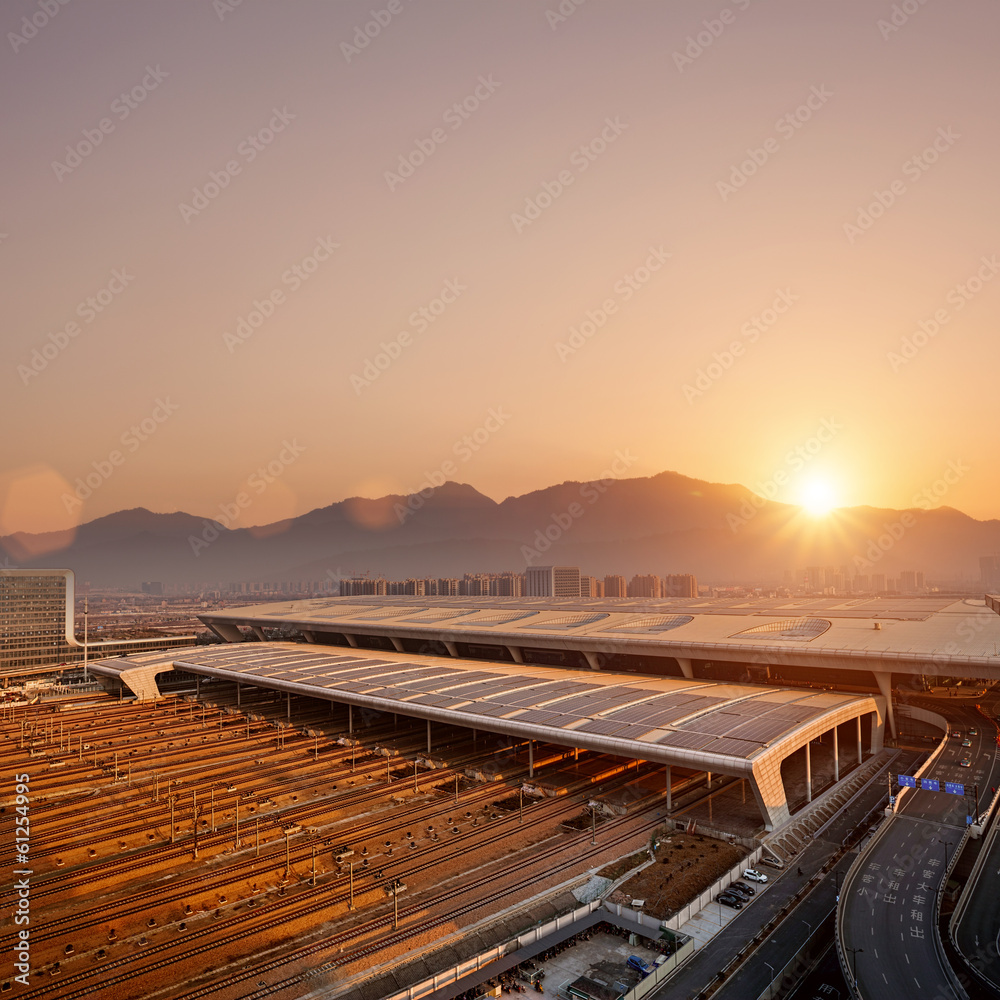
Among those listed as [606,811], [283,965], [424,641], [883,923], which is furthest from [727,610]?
[283,965]

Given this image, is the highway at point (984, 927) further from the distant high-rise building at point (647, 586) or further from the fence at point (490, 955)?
the distant high-rise building at point (647, 586)

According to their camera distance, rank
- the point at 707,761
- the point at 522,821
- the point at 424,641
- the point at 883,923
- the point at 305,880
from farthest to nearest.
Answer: the point at 424,641 < the point at 522,821 < the point at 707,761 < the point at 305,880 < the point at 883,923

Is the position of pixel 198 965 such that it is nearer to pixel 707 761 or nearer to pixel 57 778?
pixel 707 761

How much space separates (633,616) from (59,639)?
3033 inches

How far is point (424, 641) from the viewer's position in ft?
226

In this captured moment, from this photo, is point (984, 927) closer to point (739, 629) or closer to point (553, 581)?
point (739, 629)

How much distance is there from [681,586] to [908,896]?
16899cm

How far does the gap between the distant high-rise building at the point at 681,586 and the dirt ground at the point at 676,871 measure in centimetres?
15834

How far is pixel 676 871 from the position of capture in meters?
24.6

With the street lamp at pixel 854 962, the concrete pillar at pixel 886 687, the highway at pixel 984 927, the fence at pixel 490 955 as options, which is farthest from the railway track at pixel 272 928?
the concrete pillar at pixel 886 687

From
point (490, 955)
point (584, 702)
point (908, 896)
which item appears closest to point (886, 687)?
point (584, 702)

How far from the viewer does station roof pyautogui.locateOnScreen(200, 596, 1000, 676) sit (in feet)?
133

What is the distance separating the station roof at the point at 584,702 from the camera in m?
29.8

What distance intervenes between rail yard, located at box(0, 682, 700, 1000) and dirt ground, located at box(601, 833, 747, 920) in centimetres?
133
